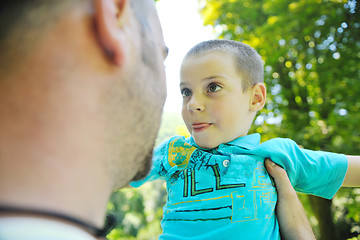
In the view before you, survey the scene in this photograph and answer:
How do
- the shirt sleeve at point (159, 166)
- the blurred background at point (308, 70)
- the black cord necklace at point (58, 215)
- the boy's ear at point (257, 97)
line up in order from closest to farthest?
the black cord necklace at point (58, 215) → the shirt sleeve at point (159, 166) → the boy's ear at point (257, 97) → the blurred background at point (308, 70)

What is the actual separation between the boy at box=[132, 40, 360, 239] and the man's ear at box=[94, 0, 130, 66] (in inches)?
43.5

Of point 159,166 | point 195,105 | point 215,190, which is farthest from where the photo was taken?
point 159,166

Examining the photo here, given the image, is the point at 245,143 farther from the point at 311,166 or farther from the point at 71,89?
the point at 71,89

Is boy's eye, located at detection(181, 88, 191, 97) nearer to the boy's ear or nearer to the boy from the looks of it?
Result: the boy

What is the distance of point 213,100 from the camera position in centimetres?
200

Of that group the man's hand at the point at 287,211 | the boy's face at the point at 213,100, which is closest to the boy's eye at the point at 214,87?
the boy's face at the point at 213,100

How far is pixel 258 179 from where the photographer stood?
74.3 inches

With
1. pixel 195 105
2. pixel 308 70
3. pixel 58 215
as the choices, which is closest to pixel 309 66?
pixel 308 70

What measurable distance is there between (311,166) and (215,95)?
0.86 metres

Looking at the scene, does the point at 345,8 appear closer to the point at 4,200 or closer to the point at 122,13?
the point at 122,13

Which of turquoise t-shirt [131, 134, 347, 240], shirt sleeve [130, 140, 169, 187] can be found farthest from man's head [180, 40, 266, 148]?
shirt sleeve [130, 140, 169, 187]

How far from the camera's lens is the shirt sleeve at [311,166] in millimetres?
1967

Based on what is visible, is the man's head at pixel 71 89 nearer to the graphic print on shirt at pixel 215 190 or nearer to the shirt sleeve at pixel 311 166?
the graphic print on shirt at pixel 215 190

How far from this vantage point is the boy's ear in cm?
224
